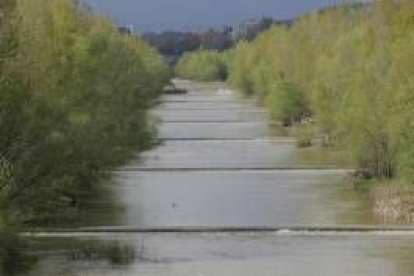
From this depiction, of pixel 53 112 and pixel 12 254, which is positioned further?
pixel 53 112

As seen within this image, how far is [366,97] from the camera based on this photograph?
148ft

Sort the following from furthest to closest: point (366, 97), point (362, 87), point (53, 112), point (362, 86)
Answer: point (362, 86) → point (362, 87) → point (366, 97) → point (53, 112)

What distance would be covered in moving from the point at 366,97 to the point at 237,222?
11481 mm

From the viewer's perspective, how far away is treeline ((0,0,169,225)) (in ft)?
92.8

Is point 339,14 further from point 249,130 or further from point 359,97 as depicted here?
point 359,97

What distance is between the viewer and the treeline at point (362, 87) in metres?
40.2

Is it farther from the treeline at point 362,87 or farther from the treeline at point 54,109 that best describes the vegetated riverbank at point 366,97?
the treeline at point 54,109

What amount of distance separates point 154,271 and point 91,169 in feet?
37.0

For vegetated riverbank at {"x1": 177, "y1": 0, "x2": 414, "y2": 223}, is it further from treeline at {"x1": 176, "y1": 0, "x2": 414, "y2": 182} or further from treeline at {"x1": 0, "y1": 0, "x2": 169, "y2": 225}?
treeline at {"x1": 0, "y1": 0, "x2": 169, "y2": 225}

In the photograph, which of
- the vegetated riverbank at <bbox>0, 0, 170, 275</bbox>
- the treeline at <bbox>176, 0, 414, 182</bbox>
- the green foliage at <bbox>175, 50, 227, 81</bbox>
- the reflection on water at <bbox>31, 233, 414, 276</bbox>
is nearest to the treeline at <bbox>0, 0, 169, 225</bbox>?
the vegetated riverbank at <bbox>0, 0, 170, 275</bbox>

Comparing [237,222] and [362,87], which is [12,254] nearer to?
[237,222]

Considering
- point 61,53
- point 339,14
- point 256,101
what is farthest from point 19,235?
point 256,101

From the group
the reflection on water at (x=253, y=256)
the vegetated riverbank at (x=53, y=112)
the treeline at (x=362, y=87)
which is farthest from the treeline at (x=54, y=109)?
the treeline at (x=362, y=87)

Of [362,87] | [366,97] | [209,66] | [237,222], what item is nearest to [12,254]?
[237,222]
